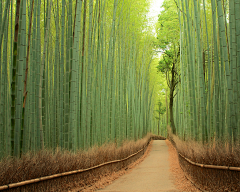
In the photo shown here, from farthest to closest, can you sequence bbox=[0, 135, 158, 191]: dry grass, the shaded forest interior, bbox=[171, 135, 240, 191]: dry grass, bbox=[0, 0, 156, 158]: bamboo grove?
1. bbox=[0, 0, 156, 158]: bamboo grove
2. the shaded forest interior
3. bbox=[171, 135, 240, 191]: dry grass
4. bbox=[0, 135, 158, 191]: dry grass

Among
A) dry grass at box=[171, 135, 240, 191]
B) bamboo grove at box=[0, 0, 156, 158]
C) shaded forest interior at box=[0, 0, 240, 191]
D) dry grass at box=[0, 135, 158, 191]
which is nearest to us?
dry grass at box=[0, 135, 158, 191]

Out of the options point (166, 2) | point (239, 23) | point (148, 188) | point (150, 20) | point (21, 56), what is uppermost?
point (166, 2)

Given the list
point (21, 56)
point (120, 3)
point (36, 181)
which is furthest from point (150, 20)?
point (36, 181)

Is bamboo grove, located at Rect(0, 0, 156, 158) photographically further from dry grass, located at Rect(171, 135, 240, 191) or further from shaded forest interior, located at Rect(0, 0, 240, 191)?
dry grass, located at Rect(171, 135, 240, 191)

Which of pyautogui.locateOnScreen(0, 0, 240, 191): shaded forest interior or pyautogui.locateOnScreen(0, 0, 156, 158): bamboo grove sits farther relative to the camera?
pyautogui.locateOnScreen(0, 0, 156, 158): bamboo grove

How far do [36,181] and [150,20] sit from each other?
1066 cm

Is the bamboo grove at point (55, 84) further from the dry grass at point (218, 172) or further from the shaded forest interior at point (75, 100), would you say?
the dry grass at point (218, 172)

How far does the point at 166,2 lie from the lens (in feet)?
46.4

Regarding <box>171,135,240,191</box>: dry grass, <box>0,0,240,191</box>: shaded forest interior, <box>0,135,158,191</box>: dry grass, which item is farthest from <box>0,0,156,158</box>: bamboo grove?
<box>171,135,240,191</box>: dry grass

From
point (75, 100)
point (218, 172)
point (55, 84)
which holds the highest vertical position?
point (55, 84)

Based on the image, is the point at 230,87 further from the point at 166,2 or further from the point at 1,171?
the point at 166,2

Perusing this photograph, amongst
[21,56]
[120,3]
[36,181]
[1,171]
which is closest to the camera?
[1,171]

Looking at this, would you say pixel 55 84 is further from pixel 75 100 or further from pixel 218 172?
pixel 218 172

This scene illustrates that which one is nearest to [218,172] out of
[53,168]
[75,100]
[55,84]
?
[53,168]
